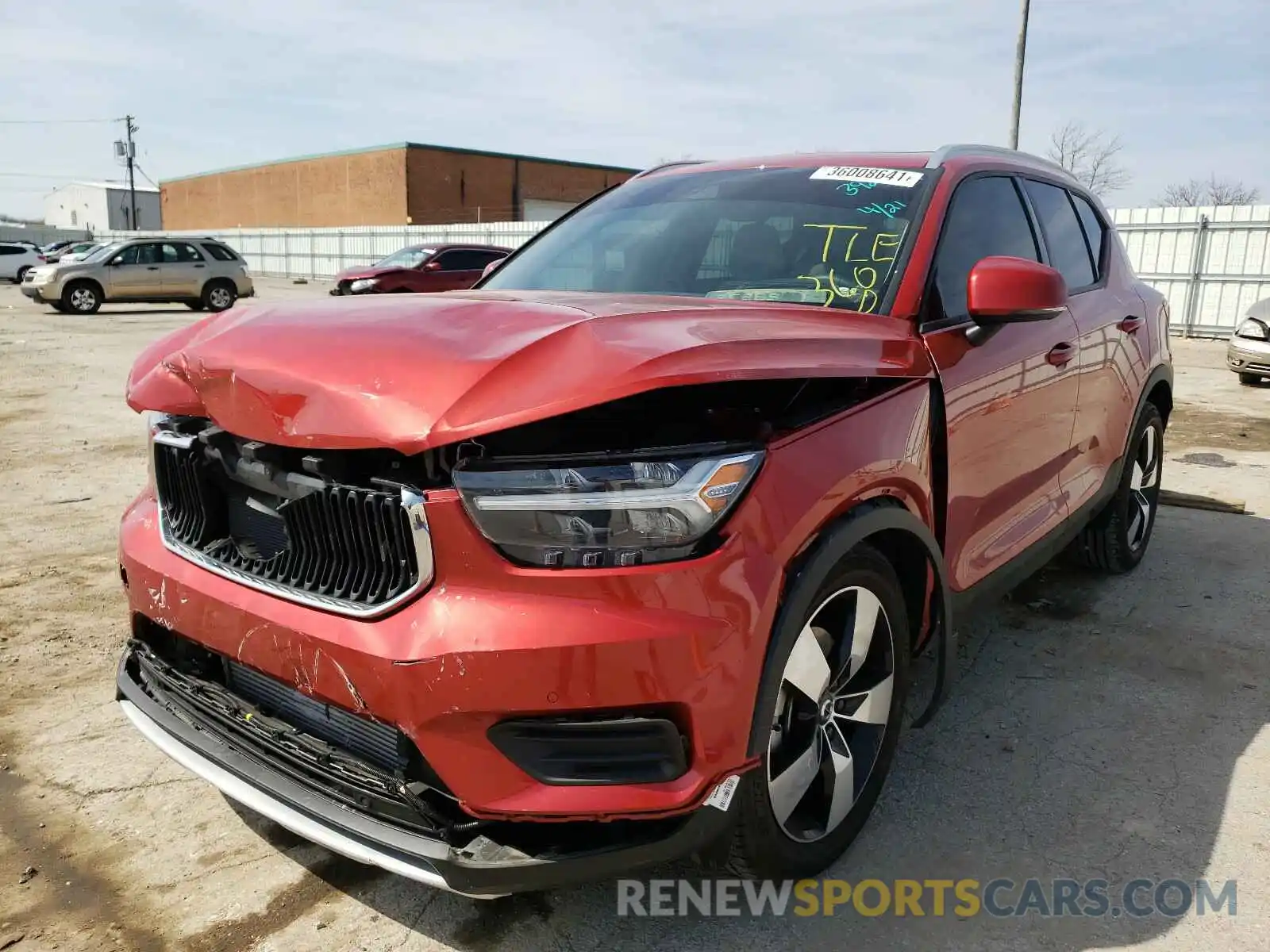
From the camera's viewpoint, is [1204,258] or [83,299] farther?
[83,299]

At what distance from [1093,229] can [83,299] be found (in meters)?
22.0

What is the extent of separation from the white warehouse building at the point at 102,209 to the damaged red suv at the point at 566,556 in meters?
78.8

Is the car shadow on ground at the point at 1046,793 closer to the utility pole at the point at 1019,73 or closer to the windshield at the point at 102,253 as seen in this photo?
the utility pole at the point at 1019,73

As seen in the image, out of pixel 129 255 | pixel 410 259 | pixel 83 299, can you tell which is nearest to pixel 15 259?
pixel 83 299

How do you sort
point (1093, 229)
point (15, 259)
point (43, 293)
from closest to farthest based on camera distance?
1. point (1093, 229)
2. point (43, 293)
3. point (15, 259)

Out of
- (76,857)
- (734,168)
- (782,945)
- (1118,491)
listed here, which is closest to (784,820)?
(782,945)

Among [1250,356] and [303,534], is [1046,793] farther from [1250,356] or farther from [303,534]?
[1250,356]

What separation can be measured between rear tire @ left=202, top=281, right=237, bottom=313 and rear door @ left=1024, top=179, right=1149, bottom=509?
20.9 meters

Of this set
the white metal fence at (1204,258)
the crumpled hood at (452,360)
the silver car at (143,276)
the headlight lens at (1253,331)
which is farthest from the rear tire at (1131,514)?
the silver car at (143,276)

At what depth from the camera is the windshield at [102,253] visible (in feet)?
69.1

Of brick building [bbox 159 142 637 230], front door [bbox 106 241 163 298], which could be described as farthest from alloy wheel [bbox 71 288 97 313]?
brick building [bbox 159 142 637 230]

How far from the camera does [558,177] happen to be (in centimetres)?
5228

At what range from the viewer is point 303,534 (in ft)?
6.73

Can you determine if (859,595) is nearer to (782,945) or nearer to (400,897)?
(782,945)
